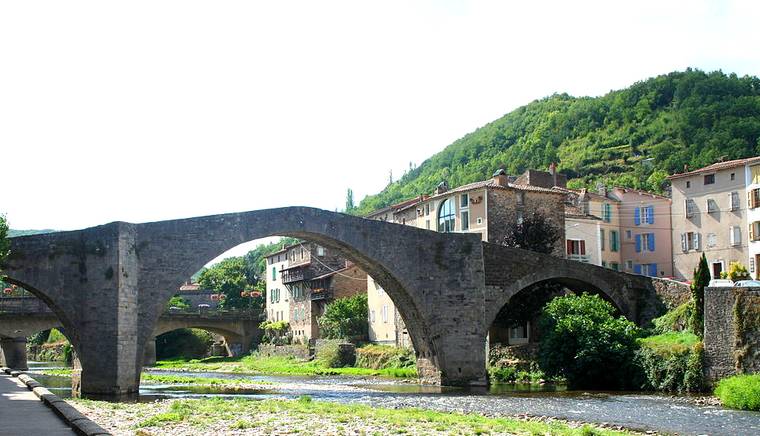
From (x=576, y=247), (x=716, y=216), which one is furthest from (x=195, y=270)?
(x=716, y=216)

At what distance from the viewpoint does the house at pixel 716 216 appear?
57.1 m

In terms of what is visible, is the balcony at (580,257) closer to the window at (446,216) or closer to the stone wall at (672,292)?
the window at (446,216)

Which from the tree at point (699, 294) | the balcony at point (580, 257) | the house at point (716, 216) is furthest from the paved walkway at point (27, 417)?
the house at point (716, 216)

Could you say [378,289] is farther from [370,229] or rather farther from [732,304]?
[732,304]

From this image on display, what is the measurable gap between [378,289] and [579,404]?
33404 millimetres

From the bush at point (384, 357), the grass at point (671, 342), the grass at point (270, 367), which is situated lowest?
the grass at point (270, 367)

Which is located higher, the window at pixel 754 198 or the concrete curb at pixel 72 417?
the window at pixel 754 198

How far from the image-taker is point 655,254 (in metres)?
68.2

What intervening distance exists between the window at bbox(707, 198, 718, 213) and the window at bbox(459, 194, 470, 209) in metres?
16.0

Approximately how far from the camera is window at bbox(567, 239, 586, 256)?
64062 mm

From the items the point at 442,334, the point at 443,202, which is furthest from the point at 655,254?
the point at 442,334

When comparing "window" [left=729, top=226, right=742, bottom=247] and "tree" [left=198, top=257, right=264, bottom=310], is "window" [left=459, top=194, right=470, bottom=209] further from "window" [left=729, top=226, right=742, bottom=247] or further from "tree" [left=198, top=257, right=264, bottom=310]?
"tree" [left=198, top=257, right=264, bottom=310]

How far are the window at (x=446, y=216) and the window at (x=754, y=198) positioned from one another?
1834 cm

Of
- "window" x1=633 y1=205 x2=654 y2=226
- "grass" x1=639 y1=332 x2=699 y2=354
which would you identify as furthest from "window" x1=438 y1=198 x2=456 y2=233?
"grass" x1=639 y1=332 x2=699 y2=354
